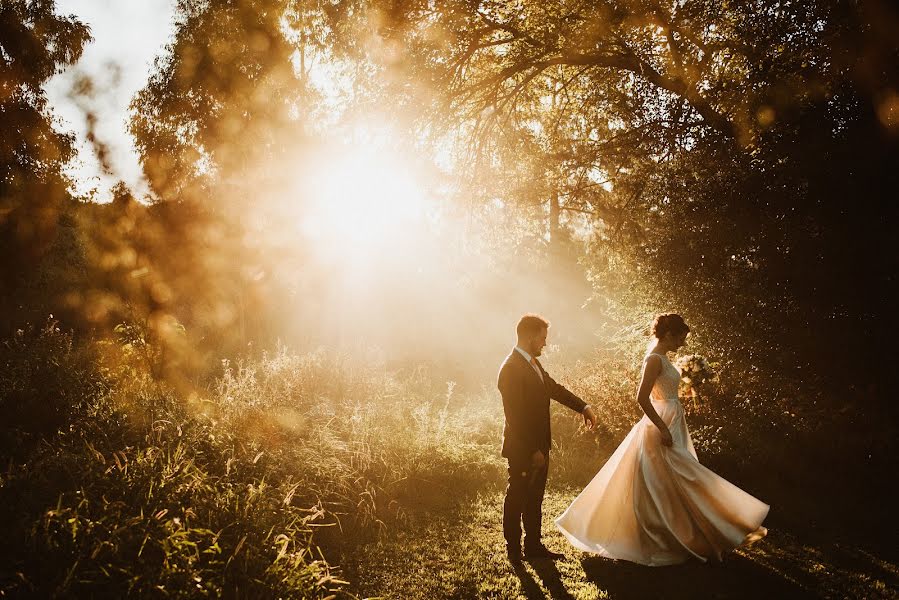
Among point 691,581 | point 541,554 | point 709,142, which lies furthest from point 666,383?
point 709,142

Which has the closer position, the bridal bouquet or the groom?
the groom

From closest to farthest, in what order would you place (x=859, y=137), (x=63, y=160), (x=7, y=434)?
(x=7, y=434) < (x=859, y=137) < (x=63, y=160)

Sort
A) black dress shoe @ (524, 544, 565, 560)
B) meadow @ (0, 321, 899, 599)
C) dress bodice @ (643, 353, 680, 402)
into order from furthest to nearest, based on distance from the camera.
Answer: dress bodice @ (643, 353, 680, 402) → black dress shoe @ (524, 544, 565, 560) → meadow @ (0, 321, 899, 599)

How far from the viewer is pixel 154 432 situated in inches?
187

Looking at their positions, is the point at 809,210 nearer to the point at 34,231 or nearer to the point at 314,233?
the point at 314,233

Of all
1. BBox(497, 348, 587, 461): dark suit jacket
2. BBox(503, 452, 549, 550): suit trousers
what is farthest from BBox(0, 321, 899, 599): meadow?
BBox(497, 348, 587, 461): dark suit jacket

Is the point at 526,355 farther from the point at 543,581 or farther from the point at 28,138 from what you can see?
the point at 28,138

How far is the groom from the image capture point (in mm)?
4387

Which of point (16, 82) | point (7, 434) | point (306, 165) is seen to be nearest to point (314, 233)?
point (306, 165)

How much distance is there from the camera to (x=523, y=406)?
437 cm

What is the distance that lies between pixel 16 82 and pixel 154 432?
15.9 metres

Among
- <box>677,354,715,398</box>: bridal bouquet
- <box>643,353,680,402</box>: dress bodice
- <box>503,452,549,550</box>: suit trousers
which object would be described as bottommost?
<box>503,452,549,550</box>: suit trousers

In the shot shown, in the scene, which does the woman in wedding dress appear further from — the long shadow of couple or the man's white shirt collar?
the man's white shirt collar

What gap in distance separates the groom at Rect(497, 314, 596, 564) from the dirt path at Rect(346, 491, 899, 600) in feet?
0.88
